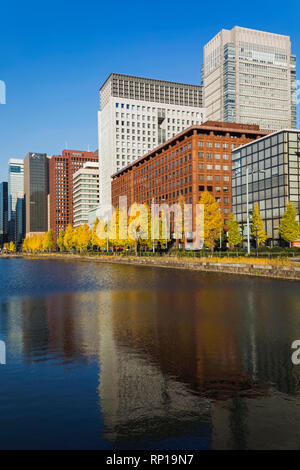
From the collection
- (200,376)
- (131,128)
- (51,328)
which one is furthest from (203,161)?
(200,376)

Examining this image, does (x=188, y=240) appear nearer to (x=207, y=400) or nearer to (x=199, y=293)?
(x=199, y=293)

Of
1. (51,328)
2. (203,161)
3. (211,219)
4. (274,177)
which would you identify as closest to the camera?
(51,328)

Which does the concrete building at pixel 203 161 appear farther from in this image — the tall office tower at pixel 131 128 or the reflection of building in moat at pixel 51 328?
the reflection of building in moat at pixel 51 328

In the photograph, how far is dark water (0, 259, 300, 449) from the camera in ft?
19.3

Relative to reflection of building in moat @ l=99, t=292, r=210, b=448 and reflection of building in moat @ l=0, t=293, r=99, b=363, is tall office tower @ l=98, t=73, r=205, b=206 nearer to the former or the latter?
reflection of building in moat @ l=0, t=293, r=99, b=363

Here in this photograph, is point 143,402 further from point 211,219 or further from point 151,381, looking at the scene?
point 211,219

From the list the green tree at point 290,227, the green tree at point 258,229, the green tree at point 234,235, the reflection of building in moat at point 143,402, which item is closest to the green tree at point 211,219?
the green tree at point 258,229

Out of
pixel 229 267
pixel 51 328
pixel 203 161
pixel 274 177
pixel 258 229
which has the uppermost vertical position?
pixel 203 161

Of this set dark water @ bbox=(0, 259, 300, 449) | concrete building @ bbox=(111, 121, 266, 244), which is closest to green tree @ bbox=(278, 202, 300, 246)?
concrete building @ bbox=(111, 121, 266, 244)

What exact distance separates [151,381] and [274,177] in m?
81.6

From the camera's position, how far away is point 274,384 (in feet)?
26.4

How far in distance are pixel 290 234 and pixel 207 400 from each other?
69.2 meters

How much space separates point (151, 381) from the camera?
8359 mm

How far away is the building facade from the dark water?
68.7m
